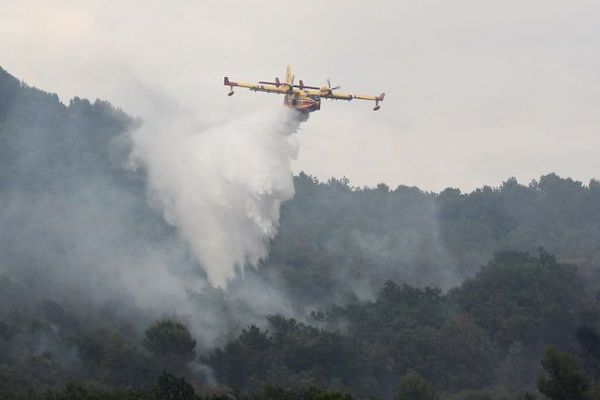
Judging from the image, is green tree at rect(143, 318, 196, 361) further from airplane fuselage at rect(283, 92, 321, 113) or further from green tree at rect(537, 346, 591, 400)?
green tree at rect(537, 346, 591, 400)

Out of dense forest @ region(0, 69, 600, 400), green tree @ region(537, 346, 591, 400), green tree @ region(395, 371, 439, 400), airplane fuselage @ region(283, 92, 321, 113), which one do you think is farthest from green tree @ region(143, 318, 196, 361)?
green tree @ region(537, 346, 591, 400)

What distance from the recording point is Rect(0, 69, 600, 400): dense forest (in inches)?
3602

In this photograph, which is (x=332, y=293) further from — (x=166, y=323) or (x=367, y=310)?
(x=166, y=323)

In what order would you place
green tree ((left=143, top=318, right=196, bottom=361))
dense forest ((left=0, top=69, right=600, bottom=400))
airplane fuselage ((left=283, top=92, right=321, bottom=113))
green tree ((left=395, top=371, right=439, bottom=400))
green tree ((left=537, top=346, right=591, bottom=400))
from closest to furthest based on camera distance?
green tree ((left=537, top=346, right=591, bottom=400)) < airplane fuselage ((left=283, top=92, right=321, bottom=113)) < green tree ((left=395, top=371, right=439, bottom=400)) < dense forest ((left=0, top=69, right=600, bottom=400)) < green tree ((left=143, top=318, right=196, bottom=361))

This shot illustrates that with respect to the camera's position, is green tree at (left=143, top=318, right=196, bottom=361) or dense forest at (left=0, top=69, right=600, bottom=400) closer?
dense forest at (left=0, top=69, right=600, bottom=400)

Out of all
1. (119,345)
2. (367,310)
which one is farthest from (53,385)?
(367,310)

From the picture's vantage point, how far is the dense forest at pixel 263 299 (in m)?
91.5

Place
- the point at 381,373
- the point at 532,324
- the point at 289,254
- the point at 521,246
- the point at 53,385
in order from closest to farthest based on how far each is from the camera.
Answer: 1. the point at 53,385
2. the point at 381,373
3. the point at 532,324
4. the point at 289,254
5. the point at 521,246

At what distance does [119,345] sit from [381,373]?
20.3 m

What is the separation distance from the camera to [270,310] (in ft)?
378

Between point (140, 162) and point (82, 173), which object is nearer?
point (140, 162)

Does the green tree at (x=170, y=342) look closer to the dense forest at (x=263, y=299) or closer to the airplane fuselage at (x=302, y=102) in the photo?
the dense forest at (x=263, y=299)

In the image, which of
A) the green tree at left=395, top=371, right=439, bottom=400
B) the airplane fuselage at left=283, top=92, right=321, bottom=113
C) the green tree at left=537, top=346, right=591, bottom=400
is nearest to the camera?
the green tree at left=537, top=346, right=591, bottom=400

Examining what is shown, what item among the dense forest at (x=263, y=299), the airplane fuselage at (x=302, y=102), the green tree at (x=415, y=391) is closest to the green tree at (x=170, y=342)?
the dense forest at (x=263, y=299)
